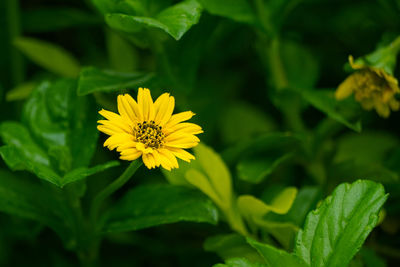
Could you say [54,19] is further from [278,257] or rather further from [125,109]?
[278,257]

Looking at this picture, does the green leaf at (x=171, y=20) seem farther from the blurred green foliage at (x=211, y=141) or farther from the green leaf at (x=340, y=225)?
the green leaf at (x=340, y=225)

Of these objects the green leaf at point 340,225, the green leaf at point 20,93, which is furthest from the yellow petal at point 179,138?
the green leaf at point 20,93

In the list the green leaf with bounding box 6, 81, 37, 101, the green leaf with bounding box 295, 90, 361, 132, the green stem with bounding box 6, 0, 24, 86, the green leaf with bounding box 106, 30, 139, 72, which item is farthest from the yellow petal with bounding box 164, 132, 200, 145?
the green stem with bounding box 6, 0, 24, 86

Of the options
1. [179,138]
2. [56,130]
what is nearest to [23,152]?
[56,130]

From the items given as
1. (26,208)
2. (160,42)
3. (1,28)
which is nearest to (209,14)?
(160,42)

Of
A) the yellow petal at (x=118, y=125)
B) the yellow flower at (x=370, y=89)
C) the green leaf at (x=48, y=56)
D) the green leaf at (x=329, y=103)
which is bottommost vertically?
the yellow petal at (x=118, y=125)
